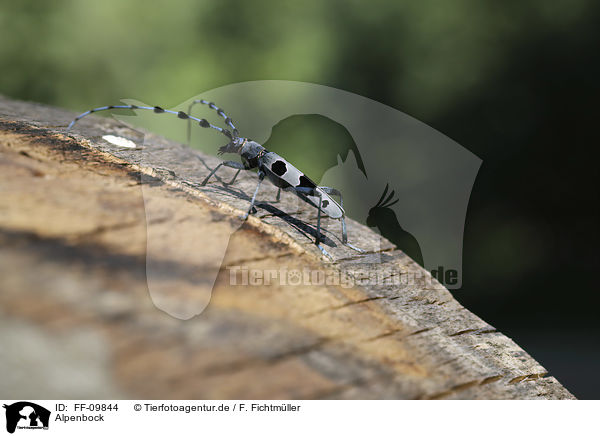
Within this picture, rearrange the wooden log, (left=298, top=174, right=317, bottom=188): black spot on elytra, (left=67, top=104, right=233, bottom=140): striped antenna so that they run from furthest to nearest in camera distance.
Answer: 1. (left=298, top=174, right=317, bottom=188): black spot on elytra
2. (left=67, top=104, right=233, bottom=140): striped antenna
3. the wooden log

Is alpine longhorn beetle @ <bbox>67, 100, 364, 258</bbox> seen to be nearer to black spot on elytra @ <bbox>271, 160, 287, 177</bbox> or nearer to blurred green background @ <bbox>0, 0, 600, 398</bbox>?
black spot on elytra @ <bbox>271, 160, 287, 177</bbox>

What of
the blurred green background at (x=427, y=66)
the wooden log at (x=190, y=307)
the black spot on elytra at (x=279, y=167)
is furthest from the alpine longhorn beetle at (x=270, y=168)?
the blurred green background at (x=427, y=66)

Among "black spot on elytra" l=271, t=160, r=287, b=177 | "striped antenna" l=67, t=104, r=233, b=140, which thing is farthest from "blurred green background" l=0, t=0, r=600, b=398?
"black spot on elytra" l=271, t=160, r=287, b=177

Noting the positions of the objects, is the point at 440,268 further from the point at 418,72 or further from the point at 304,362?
the point at 418,72

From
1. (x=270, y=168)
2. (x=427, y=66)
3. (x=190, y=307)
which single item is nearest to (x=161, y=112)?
(x=270, y=168)

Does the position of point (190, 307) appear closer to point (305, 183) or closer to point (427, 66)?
point (305, 183)

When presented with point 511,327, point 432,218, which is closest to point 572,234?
point 511,327
